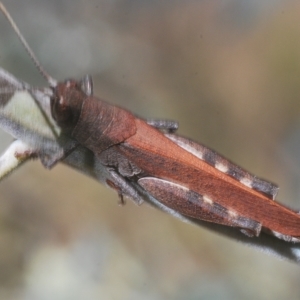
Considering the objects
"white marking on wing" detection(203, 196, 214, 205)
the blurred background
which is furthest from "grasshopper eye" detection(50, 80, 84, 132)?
the blurred background

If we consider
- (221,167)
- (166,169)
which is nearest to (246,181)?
(221,167)

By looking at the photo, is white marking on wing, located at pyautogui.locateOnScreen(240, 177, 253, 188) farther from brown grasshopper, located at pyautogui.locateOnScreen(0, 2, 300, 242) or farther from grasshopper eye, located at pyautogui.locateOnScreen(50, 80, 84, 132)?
grasshopper eye, located at pyautogui.locateOnScreen(50, 80, 84, 132)

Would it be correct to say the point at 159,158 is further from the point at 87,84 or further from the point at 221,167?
the point at 87,84

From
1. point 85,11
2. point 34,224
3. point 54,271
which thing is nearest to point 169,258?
point 54,271

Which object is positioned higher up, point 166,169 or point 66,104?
point 166,169

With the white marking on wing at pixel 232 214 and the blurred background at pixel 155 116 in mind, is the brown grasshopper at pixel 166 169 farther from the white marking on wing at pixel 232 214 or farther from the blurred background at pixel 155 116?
the blurred background at pixel 155 116

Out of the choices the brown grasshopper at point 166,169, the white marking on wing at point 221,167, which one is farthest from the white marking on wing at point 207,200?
the white marking on wing at point 221,167

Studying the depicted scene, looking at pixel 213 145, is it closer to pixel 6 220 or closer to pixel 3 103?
pixel 6 220

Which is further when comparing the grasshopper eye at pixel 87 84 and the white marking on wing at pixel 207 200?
the grasshopper eye at pixel 87 84
